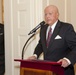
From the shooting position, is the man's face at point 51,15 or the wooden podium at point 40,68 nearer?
the wooden podium at point 40,68

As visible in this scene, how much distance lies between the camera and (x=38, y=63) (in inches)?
80.8

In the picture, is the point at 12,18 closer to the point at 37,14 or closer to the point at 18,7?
the point at 18,7

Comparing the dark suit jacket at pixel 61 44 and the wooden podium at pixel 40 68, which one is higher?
the dark suit jacket at pixel 61 44

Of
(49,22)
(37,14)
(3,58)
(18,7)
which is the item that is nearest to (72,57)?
(49,22)

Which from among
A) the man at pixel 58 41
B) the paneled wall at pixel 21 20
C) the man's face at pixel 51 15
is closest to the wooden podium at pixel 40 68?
the man at pixel 58 41

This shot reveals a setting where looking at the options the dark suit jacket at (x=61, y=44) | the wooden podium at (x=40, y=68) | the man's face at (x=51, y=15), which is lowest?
the wooden podium at (x=40, y=68)

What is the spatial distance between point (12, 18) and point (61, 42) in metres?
1.39

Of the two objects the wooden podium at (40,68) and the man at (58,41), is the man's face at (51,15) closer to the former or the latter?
the man at (58,41)

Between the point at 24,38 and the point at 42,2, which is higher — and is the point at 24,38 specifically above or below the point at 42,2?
below

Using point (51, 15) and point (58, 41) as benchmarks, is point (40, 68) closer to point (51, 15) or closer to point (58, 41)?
point (58, 41)

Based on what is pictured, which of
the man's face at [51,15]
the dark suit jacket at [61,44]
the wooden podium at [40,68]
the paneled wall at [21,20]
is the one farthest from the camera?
the paneled wall at [21,20]

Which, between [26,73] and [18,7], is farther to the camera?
[18,7]

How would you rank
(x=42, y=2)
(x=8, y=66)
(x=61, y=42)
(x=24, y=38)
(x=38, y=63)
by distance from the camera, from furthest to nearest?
(x=8, y=66)
(x=24, y=38)
(x=42, y=2)
(x=61, y=42)
(x=38, y=63)

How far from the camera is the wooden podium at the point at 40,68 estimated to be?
1981mm
